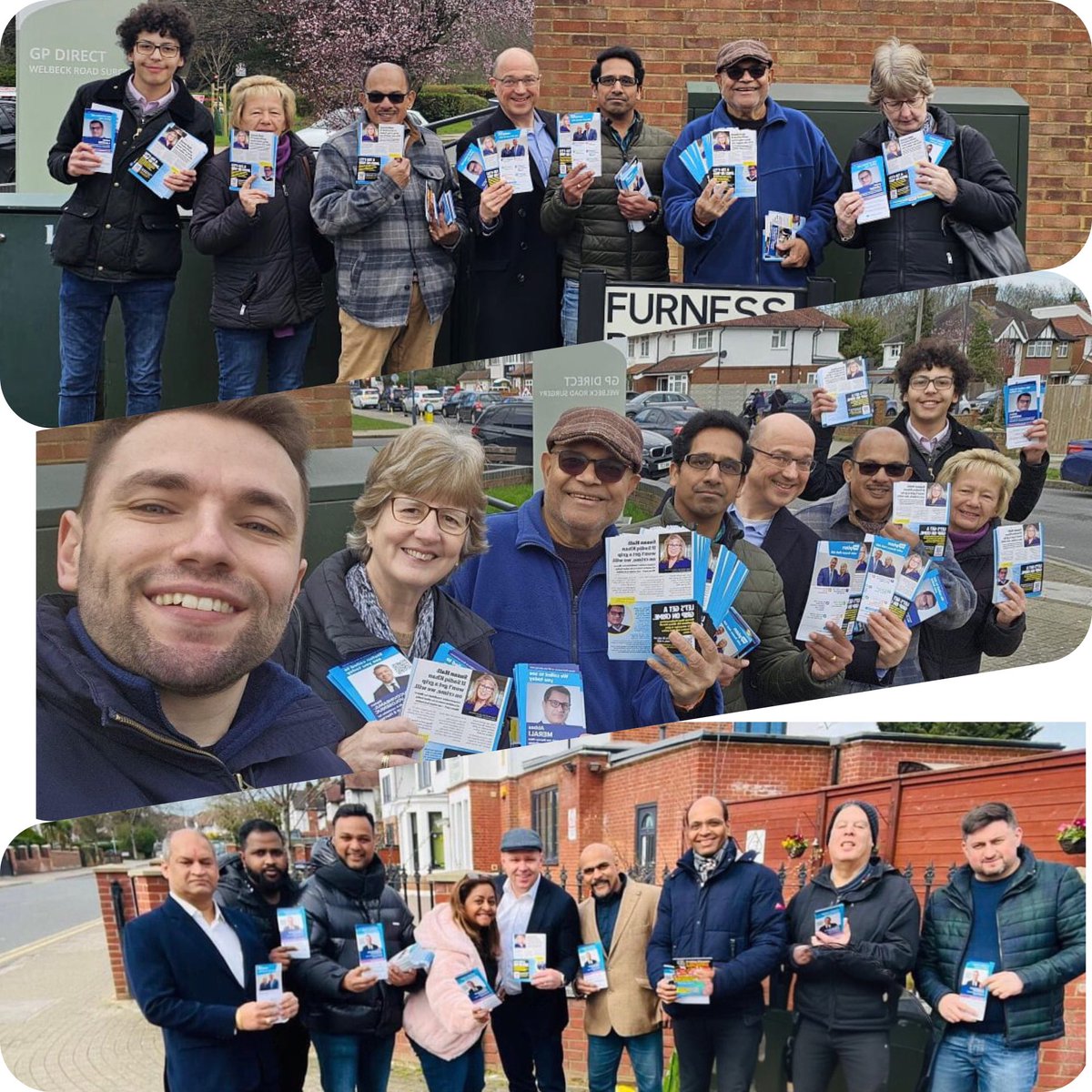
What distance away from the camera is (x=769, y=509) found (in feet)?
22.6

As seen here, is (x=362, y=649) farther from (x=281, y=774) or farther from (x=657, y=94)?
(x=657, y=94)

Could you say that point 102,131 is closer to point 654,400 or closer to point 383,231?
point 383,231

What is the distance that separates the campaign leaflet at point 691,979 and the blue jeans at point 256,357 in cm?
260

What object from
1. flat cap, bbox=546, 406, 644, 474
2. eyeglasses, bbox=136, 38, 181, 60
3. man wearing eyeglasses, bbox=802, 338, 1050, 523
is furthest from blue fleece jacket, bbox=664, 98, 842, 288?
eyeglasses, bbox=136, 38, 181, 60

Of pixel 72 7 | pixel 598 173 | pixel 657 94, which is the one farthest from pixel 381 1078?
pixel 657 94

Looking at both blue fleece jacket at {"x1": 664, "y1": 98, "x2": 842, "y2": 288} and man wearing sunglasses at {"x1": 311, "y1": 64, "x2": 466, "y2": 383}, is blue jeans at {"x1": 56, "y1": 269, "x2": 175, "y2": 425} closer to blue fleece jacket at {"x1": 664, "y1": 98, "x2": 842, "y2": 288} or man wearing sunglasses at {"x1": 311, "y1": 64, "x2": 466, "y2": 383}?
man wearing sunglasses at {"x1": 311, "y1": 64, "x2": 466, "y2": 383}

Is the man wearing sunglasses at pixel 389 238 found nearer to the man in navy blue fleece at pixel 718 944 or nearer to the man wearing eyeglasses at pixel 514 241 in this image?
the man wearing eyeglasses at pixel 514 241

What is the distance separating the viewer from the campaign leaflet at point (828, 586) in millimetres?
7039

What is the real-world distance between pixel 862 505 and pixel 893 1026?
5.89ft

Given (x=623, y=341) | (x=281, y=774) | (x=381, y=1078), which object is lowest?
(x=381, y=1078)

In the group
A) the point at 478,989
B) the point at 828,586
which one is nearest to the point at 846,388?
the point at 828,586

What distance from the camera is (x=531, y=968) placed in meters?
6.63

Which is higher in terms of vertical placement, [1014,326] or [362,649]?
[1014,326]

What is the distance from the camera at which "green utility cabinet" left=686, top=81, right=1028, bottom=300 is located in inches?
324
